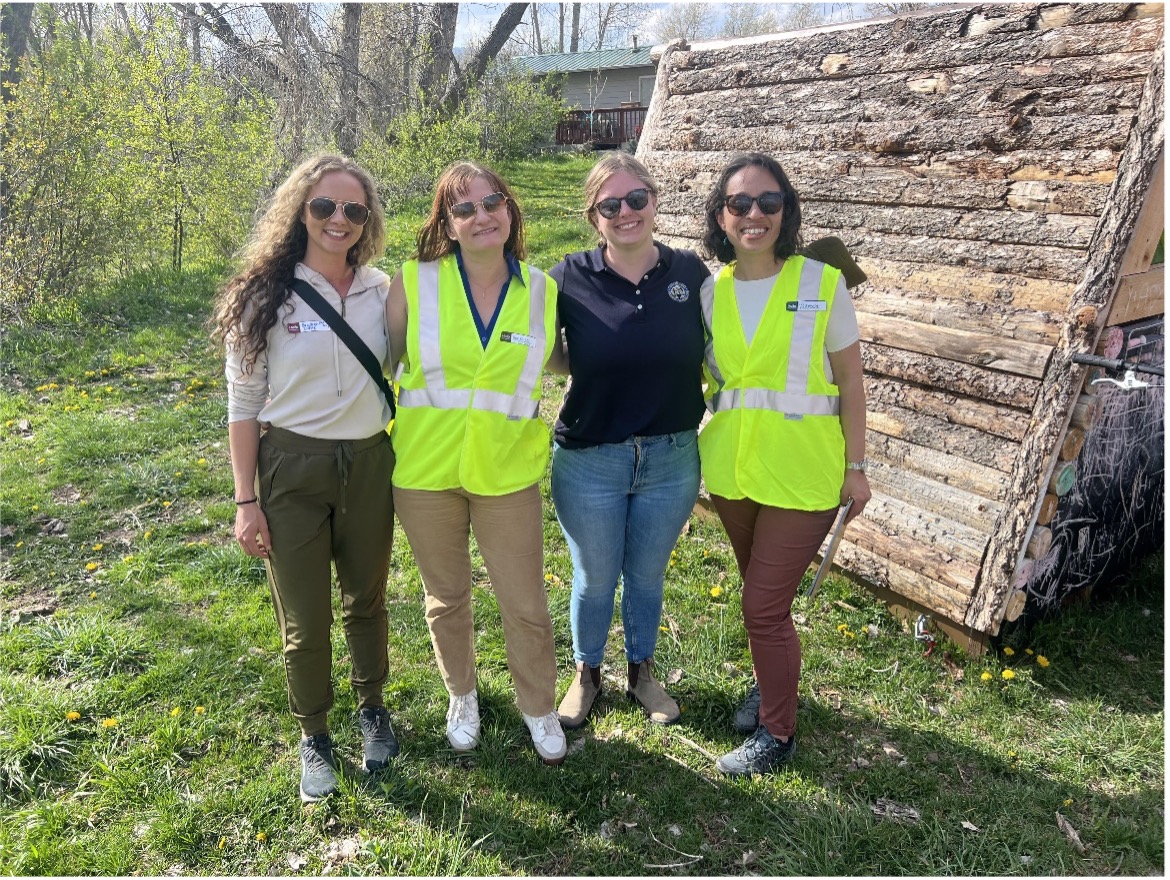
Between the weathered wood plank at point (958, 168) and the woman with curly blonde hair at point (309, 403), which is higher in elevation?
the weathered wood plank at point (958, 168)

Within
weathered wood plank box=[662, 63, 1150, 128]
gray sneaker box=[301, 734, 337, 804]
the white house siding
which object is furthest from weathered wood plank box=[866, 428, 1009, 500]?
the white house siding

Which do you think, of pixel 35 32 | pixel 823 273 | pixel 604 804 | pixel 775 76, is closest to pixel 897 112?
pixel 775 76

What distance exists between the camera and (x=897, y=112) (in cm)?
416

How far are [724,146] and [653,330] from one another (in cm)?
282

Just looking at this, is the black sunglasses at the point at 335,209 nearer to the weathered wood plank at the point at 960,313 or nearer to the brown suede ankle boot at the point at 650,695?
the brown suede ankle boot at the point at 650,695

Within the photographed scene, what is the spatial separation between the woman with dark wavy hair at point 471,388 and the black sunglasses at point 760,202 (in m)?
0.74

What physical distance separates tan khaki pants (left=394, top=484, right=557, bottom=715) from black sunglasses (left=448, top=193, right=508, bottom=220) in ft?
3.37

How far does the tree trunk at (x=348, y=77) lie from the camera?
1653 cm

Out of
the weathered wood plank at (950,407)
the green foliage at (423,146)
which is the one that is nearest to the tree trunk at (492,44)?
the green foliage at (423,146)

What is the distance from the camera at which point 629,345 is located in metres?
2.87

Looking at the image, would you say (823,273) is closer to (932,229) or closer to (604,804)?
(932,229)

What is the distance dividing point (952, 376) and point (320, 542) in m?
3.12

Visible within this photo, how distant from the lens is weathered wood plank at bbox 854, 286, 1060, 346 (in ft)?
11.8

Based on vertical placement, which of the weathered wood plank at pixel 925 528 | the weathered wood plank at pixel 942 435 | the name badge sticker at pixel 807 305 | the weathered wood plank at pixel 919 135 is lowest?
the weathered wood plank at pixel 925 528
